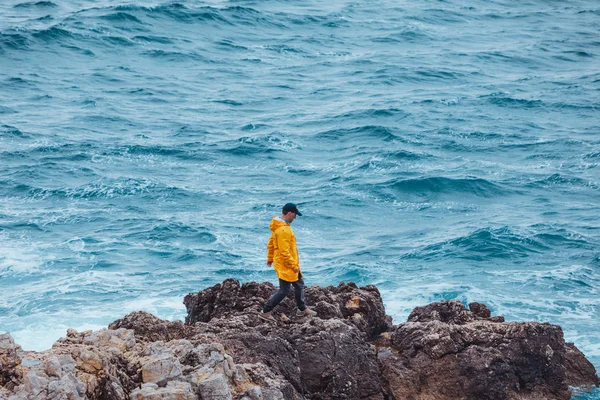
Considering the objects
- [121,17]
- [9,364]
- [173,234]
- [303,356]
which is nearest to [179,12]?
[121,17]

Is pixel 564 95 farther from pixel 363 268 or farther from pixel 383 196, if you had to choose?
pixel 363 268

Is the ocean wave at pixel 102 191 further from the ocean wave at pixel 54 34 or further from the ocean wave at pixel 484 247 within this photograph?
the ocean wave at pixel 54 34

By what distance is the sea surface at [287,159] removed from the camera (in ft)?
70.6

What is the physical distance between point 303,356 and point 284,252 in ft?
5.32

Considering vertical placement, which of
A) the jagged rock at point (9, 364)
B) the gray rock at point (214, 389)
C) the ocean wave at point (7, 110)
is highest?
the jagged rock at point (9, 364)

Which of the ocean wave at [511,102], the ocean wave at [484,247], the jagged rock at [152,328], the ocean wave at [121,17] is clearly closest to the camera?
the jagged rock at [152,328]

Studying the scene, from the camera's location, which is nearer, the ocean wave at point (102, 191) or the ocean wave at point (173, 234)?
the ocean wave at point (173, 234)

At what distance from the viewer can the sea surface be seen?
21516mm

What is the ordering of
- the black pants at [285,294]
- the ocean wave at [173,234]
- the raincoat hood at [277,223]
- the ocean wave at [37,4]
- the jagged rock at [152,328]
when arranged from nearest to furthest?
the jagged rock at [152,328], the black pants at [285,294], the raincoat hood at [277,223], the ocean wave at [173,234], the ocean wave at [37,4]

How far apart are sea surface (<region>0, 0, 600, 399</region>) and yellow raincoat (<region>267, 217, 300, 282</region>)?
5.35 m

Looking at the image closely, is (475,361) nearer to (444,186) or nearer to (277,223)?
(277,223)

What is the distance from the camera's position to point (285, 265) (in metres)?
13.4

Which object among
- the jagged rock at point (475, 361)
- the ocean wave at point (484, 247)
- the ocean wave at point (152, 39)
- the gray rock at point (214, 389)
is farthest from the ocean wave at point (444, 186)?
the ocean wave at point (152, 39)

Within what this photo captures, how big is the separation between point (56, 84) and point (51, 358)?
106 feet
